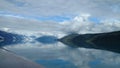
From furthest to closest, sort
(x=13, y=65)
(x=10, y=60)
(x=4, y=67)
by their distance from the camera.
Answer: (x=10, y=60) → (x=13, y=65) → (x=4, y=67)

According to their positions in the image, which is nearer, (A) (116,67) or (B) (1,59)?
(B) (1,59)

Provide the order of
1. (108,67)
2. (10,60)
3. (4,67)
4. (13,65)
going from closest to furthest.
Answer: (4,67)
(13,65)
(10,60)
(108,67)

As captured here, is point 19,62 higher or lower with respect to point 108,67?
higher

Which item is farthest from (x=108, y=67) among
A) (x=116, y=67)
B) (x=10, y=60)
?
(x=10, y=60)

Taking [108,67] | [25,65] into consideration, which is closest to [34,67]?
[25,65]

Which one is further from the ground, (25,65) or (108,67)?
(25,65)

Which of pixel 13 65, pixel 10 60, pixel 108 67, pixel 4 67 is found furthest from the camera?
pixel 108 67

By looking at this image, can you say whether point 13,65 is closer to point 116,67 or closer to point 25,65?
point 25,65

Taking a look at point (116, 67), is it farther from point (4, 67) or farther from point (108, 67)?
point (4, 67)

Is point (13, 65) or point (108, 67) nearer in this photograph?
point (13, 65)
